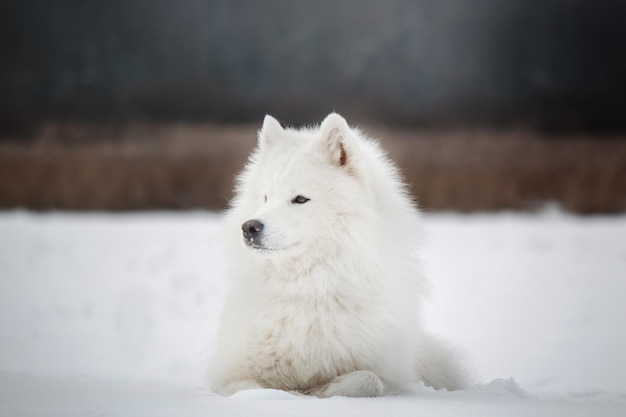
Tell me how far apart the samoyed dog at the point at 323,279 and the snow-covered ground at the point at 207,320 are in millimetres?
292

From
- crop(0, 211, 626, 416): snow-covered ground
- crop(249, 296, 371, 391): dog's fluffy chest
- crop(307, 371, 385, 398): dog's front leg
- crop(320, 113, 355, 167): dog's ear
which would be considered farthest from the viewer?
crop(320, 113, 355, 167): dog's ear

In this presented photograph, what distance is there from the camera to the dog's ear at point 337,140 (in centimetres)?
423

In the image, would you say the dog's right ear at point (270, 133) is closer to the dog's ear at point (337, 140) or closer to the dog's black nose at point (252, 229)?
the dog's ear at point (337, 140)

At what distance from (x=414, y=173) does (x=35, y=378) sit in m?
13.8

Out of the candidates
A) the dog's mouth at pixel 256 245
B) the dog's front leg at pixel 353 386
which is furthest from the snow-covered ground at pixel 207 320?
the dog's mouth at pixel 256 245

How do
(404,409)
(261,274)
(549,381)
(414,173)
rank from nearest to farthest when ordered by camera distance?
(404,409) → (261,274) → (549,381) → (414,173)

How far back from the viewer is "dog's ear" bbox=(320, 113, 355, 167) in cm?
423

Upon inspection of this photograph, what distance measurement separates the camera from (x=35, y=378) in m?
4.21

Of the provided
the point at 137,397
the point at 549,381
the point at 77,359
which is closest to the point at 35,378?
the point at 137,397

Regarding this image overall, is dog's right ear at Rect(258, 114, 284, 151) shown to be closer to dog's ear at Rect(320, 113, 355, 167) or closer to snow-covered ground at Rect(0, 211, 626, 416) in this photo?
dog's ear at Rect(320, 113, 355, 167)

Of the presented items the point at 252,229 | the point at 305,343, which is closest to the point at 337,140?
the point at 252,229

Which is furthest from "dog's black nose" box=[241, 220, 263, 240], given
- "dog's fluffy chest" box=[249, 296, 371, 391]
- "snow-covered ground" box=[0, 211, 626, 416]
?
"snow-covered ground" box=[0, 211, 626, 416]

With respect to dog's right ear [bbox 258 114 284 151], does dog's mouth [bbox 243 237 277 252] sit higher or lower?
lower

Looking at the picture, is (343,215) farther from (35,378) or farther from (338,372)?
(35,378)
